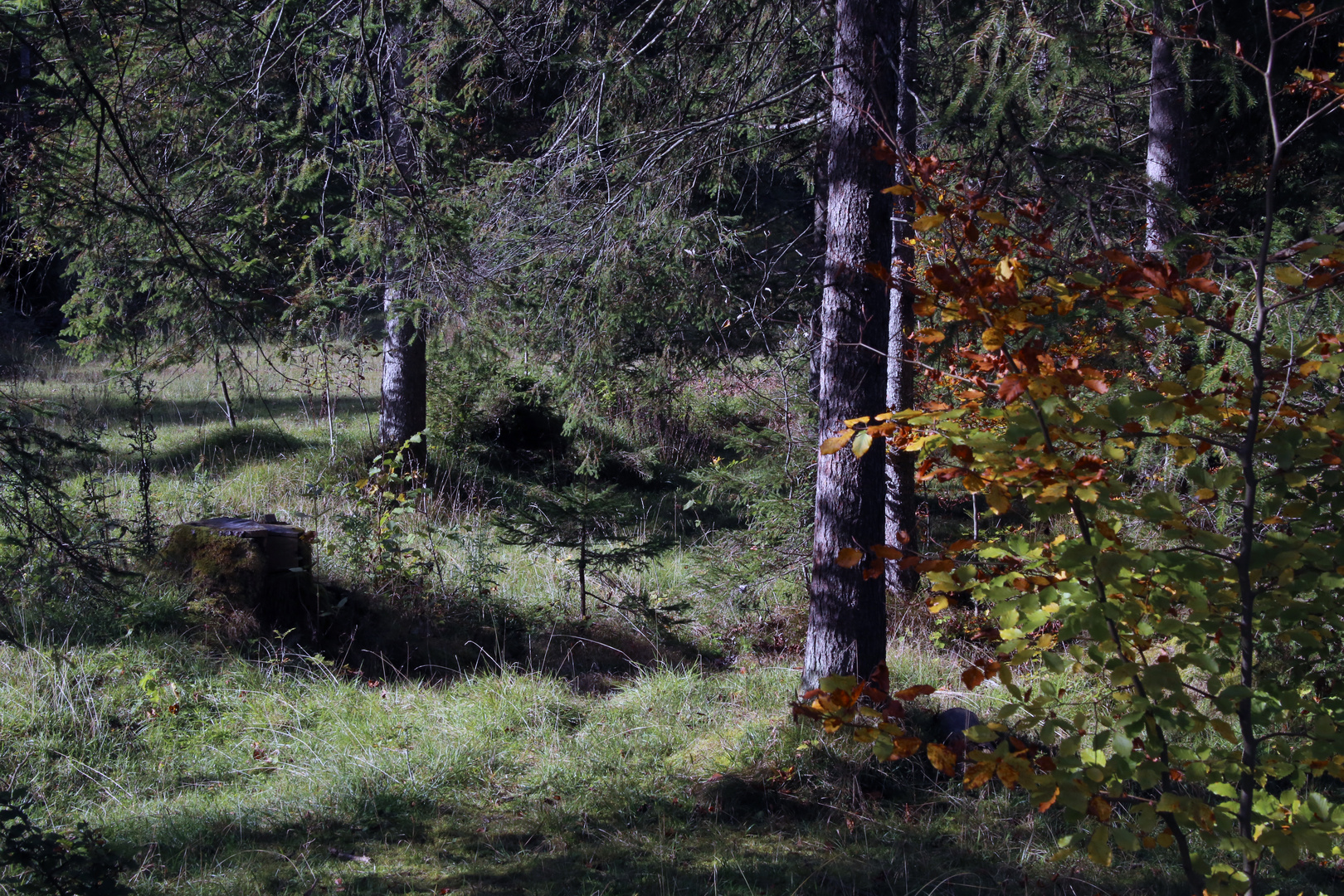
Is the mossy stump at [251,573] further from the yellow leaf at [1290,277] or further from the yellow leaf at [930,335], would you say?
the yellow leaf at [1290,277]

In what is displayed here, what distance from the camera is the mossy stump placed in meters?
5.99

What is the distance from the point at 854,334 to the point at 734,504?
4170 mm

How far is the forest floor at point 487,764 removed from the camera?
12.3ft

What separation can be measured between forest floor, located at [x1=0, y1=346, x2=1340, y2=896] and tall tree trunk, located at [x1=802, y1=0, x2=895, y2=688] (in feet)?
2.07

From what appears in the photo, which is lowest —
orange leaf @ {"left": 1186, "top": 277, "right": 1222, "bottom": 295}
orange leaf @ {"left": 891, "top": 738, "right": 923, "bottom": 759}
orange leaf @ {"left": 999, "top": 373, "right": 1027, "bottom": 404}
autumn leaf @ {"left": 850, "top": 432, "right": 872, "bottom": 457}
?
orange leaf @ {"left": 891, "top": 738, "right": 923, "bottom": 759}

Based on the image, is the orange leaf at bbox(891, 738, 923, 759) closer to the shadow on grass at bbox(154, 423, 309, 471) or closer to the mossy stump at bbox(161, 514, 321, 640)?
the mossy stump at bbox(161, 514, 321, 640)

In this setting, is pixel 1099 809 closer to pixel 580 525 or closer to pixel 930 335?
pixel 930 335

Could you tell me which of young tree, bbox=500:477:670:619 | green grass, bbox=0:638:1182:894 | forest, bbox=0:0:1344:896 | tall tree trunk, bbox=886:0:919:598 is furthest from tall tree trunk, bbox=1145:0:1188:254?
green grass, bbox=0:638:1182:894

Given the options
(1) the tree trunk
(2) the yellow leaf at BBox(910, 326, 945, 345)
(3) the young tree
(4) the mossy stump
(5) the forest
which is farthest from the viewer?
(1) the tree trunk

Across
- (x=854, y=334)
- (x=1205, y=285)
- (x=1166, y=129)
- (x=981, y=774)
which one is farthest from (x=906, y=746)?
(x=1166, y=129)

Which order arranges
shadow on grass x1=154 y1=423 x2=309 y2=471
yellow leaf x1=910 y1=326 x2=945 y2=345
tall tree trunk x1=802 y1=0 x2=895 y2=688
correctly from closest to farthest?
yellow leaf x1=910 y1=326 x2=945 y2=345 < tall tree trunk x1=802 y1=0 x2=895 y2=688 < shadow on grass x1=154 y1=423 x2=309 y2=471

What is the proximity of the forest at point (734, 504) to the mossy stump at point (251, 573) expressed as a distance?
33mm

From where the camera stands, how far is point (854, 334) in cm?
458

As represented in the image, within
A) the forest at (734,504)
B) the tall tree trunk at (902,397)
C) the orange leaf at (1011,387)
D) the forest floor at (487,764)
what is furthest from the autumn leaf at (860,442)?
the tall tree trunk at (902,397)
